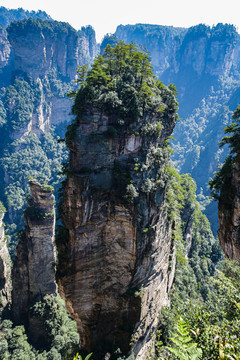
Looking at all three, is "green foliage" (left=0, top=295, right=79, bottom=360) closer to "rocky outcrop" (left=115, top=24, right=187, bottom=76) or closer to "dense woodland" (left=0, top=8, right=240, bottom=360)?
"dense woodland" (left=0, top=8, right=240, bottom=360)

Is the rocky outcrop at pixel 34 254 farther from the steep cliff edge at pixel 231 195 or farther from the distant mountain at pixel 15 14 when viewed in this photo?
the distant mountain at pixel 15 14

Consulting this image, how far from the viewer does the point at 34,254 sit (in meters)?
28.4

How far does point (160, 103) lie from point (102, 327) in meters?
19.0

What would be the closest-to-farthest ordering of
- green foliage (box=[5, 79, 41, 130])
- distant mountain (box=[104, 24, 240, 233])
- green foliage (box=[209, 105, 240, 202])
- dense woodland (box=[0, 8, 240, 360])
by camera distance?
dense woodland (box=[0, 8, 240, 360]), green foliage (box=[209, 105, 240, 202]), green foliage (box=[5, 79, 41, 130]), distant mountain (box=[104, 24, 240, 233])

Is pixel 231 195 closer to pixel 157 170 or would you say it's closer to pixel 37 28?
pixel 157 170

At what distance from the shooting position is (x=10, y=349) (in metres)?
26.4

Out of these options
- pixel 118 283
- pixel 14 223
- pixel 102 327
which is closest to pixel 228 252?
pixel 118 283

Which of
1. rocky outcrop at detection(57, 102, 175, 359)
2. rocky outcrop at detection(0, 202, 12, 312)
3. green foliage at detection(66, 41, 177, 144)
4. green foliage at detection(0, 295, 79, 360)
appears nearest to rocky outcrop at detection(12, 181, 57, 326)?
green foliage at detection(0, 295, 79, 360)

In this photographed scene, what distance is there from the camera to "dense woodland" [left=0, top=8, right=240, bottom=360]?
8.62m

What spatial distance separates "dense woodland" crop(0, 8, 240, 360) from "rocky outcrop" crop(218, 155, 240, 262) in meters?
0.44

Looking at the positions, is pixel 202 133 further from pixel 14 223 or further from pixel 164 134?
pixel 164 134

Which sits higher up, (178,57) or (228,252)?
(178,57)

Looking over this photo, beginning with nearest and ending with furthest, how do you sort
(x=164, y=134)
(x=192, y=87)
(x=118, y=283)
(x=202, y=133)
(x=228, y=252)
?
(x=228, y=252) < (x=118, y=283) < (x=164, y=134) < (x=202, y=133) < (x=192, y=87)

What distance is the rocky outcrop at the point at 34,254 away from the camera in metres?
28.3
